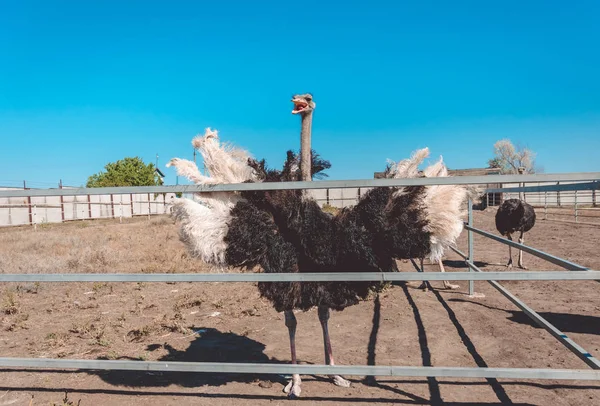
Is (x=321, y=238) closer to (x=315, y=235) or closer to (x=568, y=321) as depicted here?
(x=315, y=235)

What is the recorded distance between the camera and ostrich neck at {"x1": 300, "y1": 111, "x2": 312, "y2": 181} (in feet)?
10.6

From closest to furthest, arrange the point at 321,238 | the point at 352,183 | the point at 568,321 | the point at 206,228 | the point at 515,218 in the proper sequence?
the point at 352,183, the point at 321,238, the point at 206,228, the point at 568,321, the point at 515,218

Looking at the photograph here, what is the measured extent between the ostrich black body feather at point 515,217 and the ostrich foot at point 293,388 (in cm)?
680

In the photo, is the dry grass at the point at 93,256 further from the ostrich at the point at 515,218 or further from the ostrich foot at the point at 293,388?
the ostrich at the point at 515,218

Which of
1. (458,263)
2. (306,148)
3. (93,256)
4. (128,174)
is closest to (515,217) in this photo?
(458,263)

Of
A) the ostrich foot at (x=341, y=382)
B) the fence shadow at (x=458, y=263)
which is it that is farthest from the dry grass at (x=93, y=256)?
the ostrich foot at (x=341, y=382)

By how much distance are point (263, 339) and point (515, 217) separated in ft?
20.3

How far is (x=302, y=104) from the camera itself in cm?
344

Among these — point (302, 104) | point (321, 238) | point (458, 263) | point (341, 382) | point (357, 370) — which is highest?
point (302, 104)

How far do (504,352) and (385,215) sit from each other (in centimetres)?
235

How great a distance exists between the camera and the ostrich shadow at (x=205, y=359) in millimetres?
3629

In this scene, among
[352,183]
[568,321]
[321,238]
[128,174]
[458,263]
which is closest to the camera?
[352,183]

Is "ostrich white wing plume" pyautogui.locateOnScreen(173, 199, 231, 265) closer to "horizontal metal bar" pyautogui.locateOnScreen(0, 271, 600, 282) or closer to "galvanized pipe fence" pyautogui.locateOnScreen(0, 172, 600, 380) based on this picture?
"galvanized pipe fence" pyautogui.locateOnScreen(0, 172, 600, 380)

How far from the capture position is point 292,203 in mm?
2973
